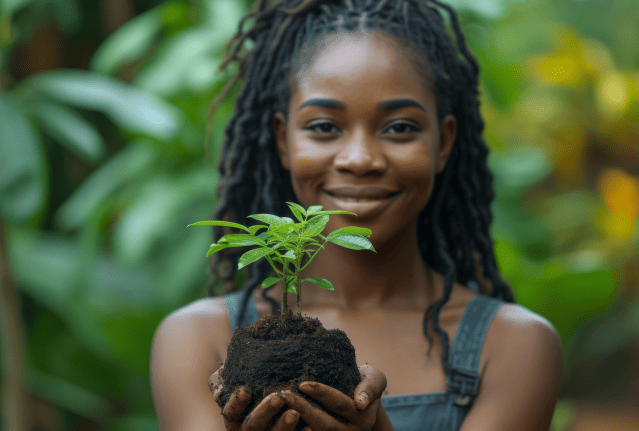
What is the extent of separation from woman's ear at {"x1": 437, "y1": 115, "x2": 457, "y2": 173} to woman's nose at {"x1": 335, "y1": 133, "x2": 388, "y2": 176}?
243 millimetres

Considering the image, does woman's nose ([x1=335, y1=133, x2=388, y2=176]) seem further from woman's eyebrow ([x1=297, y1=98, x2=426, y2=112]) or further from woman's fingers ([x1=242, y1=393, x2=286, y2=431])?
woman's fingers ([x1=242, y1=393, x2=286, y2=431])

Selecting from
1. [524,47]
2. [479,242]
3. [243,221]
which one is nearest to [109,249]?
[243,221]

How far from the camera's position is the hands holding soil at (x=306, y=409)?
1.08m

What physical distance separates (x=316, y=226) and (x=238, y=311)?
57 cm

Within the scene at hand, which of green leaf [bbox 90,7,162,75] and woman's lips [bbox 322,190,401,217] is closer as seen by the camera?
woman's lips [bbox 322,190,401,217]

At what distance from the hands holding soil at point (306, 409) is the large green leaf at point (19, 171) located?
1.57 metres

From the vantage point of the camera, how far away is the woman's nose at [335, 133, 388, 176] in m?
1.50

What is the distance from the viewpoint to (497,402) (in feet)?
4.90

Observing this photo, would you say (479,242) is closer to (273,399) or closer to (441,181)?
(441,181)

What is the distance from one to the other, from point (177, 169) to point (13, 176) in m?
1.13

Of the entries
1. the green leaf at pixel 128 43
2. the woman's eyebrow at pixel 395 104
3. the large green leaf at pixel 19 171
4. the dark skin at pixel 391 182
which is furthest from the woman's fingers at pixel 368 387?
the green leaf at pixel 128 43

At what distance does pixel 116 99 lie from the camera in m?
2.73

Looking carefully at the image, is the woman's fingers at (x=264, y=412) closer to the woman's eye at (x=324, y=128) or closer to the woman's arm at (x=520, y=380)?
the woman's arm at (x=520, y=380)

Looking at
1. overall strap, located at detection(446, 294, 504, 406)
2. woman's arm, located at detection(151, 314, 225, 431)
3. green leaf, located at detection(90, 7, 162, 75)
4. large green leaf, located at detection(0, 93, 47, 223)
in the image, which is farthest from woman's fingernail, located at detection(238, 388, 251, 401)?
green leaf, located at detection(90, 7, 162, 75)
